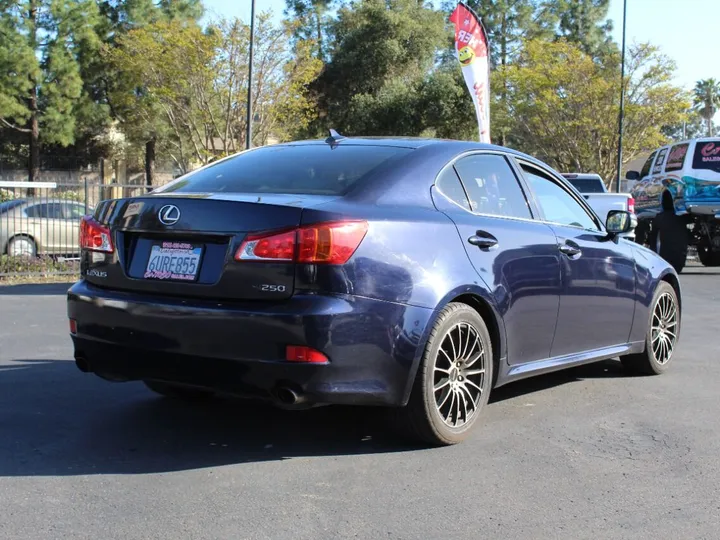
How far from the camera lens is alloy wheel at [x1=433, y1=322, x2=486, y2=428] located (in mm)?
4258

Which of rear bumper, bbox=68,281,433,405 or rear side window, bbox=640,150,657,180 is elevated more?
rear side window, bbox=640,150,657,180

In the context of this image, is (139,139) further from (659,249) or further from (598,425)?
(598,425)

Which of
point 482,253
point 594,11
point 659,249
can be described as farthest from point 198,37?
point 594,11

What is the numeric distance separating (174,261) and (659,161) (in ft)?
44.7

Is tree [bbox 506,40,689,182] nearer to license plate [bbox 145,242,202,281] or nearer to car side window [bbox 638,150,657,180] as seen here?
car side window [bbox 638,150,657,180]

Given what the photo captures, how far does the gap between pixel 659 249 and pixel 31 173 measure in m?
30.6

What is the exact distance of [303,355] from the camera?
A: 370 centimetres

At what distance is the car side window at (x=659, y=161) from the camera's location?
51.4 ft

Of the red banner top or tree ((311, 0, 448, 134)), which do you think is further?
tree ((311, 0, 448, 134))

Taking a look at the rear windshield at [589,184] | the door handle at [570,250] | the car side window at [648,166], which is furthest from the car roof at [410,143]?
the rear windshield at [589,184]

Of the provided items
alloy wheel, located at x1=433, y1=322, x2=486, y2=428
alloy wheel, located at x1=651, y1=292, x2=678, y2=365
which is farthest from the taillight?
alloy wheel, located at x1=651, y1=292, x2=678, y2=365

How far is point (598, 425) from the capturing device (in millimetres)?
4859

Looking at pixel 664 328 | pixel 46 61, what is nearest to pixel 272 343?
pixel 664 328

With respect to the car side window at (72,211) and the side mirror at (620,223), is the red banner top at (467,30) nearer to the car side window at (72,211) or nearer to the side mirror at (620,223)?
the car side window at (72,211)
